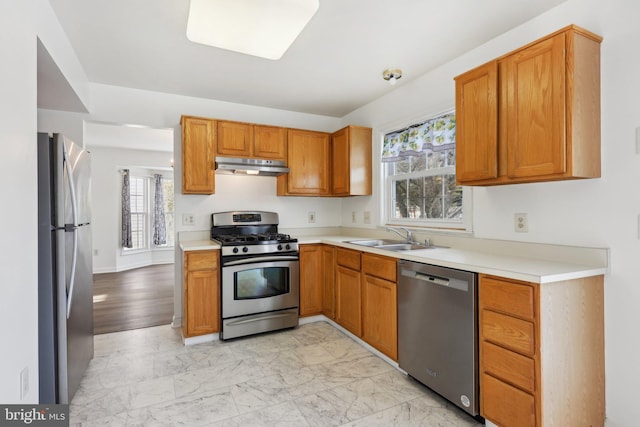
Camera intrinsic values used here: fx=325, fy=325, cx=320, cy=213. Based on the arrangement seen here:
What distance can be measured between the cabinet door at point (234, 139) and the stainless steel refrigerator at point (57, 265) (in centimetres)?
148

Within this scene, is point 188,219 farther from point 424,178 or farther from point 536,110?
point 536,110

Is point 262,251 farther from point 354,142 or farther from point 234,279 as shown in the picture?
point 354,142

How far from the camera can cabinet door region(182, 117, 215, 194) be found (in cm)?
330

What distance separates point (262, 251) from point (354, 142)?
5.25ft

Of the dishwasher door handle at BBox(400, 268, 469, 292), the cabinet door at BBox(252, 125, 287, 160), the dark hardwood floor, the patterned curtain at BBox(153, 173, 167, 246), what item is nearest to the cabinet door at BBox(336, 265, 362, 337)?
the dishwasher door handle at BBox(400, 268, 469, 292)

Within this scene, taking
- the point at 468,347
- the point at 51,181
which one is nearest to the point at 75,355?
the point at 51,181

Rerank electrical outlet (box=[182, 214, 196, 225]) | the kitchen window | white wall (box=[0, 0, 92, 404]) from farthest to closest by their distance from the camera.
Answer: electrical outlet (box=[182, 214, 196, 225])
the kitchen window
white wall (box=[0, 0, 92, 404])

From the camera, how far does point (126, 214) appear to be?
6684mm

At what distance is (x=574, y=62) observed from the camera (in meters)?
1.69

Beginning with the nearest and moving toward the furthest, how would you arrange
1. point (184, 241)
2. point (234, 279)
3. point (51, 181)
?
1. point (51, 181)
2. point (234, 279)
3. point (184, 241)

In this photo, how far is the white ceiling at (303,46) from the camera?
6.74 ft

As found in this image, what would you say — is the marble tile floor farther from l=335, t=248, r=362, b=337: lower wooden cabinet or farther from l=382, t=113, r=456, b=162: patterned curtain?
l=382, t=113, r=456, b=162: patterned curtain

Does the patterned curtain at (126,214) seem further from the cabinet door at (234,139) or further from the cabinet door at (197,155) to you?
the cabinet door at (234,139)
